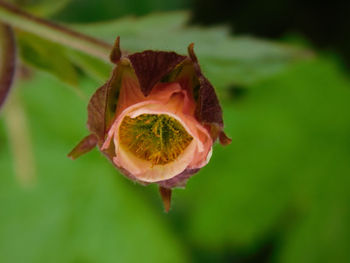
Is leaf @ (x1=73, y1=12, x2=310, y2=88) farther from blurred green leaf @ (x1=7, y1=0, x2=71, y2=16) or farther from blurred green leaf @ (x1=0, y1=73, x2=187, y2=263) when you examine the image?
blurred green leaf @ (x1=0, y1=73, x2=187, y2=263)

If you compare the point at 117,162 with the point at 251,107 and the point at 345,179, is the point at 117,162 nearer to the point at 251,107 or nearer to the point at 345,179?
the point at 251,107

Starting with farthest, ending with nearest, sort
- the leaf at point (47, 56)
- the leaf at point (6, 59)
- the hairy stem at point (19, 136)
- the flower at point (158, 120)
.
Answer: the hairy stem at point (19, 136) → the leaf at point (47, 56) → the leaf at point (6, 59) → the flower at point (158, 120)

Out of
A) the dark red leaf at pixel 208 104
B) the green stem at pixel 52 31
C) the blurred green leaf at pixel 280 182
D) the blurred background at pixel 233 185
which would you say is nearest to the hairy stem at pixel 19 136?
the blurred background at pixel 233 185

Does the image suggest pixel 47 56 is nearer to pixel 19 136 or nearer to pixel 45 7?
pixel 45 7

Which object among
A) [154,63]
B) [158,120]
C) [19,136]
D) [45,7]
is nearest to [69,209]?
[19,136]

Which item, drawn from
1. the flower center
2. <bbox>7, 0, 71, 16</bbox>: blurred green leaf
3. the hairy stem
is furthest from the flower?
the hairy stem

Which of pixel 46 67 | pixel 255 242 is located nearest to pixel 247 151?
pixel 255 242

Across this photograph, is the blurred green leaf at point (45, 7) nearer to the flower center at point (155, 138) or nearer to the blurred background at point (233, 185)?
the flower center at point (155, 138)
